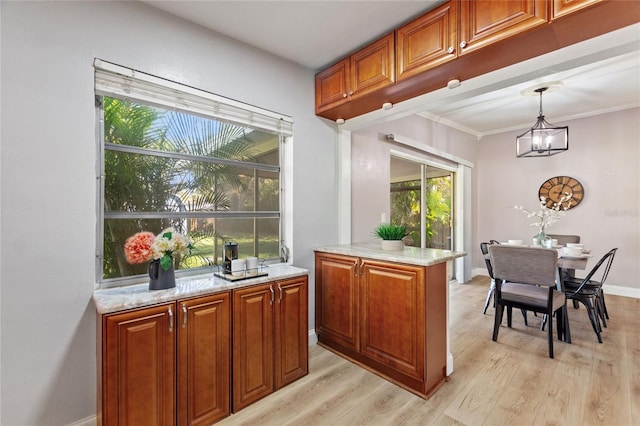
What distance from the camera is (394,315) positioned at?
86.4 inches

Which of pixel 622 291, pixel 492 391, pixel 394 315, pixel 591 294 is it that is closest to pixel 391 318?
pixel 394 315

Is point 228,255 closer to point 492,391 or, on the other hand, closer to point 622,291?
point 492,391

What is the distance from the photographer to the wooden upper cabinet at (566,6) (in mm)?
1370

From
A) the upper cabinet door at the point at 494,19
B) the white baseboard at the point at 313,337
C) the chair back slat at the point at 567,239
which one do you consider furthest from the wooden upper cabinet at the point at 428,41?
the chair back slat at the point at 567,239

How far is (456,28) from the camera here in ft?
5.91

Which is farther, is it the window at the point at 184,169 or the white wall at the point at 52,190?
the window at the point at 184,169

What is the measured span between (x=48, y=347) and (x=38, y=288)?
1.11 ft

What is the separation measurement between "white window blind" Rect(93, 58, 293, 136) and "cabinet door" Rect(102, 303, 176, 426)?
138 centimetres

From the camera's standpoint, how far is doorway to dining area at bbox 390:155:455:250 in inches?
165

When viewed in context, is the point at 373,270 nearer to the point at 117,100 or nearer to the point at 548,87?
the point at 117,100

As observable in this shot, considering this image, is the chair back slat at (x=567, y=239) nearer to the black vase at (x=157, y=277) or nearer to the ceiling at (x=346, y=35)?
the ceiling at (x=346, y=35)

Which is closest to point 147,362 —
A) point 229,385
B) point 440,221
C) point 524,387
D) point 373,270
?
point 229,385

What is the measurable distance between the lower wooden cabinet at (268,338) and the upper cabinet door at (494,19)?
6.53 feet

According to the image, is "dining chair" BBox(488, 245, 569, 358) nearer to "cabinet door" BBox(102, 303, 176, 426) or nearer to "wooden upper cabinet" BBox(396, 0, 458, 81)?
"wooden upper cabinet" BBox(396, 0, 458, 81)
